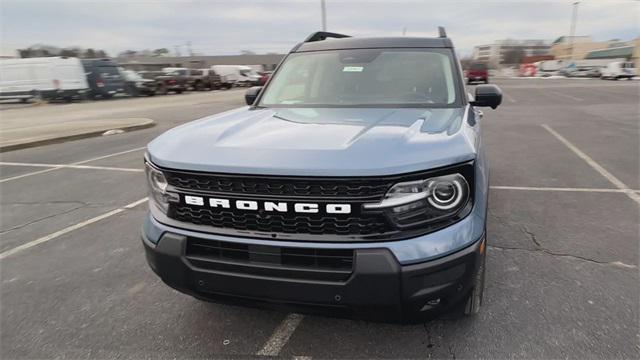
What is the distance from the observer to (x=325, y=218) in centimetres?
205

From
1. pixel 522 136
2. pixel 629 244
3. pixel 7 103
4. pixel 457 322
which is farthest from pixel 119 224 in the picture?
pixel 7 103

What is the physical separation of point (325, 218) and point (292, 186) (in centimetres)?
22

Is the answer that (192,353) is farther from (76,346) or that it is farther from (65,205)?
(65,205)

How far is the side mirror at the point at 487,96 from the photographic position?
12.5ft

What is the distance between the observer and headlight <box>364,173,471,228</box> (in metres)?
2.02

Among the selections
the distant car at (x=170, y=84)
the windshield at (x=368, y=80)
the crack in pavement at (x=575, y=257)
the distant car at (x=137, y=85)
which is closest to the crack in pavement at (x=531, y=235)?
the crack in pavement at (x=575, y=257)

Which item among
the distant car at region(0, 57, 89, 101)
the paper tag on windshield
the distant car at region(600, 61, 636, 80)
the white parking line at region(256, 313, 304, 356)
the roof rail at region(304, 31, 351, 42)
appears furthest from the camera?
the distant car at region(600, 61, 636, 80)

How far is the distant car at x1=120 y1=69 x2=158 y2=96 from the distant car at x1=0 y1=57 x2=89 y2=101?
12.2 feet

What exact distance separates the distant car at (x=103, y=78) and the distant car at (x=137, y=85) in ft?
3.20

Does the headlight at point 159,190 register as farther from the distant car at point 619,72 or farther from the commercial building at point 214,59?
the commercial building at point 214,59

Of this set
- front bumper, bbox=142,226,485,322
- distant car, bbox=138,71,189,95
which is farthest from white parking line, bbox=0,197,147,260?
distant car, bbox=138,71,189,95

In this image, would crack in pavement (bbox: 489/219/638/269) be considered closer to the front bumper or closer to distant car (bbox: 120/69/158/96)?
the front bumper

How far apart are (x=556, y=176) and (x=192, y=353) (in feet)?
Answer: 19.1

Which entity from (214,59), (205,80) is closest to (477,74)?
(205,80)
